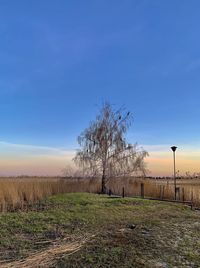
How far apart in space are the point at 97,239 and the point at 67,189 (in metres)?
9.93

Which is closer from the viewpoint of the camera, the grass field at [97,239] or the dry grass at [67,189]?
the grass field at [97,239]

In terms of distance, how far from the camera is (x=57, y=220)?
7.87m

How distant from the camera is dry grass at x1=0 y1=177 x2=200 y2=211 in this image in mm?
11260

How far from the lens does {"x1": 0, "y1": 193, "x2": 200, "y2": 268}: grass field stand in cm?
496

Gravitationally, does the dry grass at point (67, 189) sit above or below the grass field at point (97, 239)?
above

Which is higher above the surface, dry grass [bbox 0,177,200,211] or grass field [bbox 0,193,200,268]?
dry grass [bbox 0,177,200,211]

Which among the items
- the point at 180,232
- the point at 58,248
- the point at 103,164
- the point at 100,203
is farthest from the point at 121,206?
the point at 103,164

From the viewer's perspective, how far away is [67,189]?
52.1 feet

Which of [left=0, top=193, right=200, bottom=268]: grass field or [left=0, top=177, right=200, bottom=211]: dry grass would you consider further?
[left=0, top=177, right=200, bottom=211]: dry grass

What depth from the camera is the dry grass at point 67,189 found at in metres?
11.3

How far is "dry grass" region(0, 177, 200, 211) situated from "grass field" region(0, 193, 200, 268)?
2.13 metres

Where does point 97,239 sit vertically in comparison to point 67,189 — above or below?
below

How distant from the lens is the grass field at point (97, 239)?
4.96m

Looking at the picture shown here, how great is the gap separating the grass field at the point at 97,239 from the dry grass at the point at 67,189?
2.13 m
